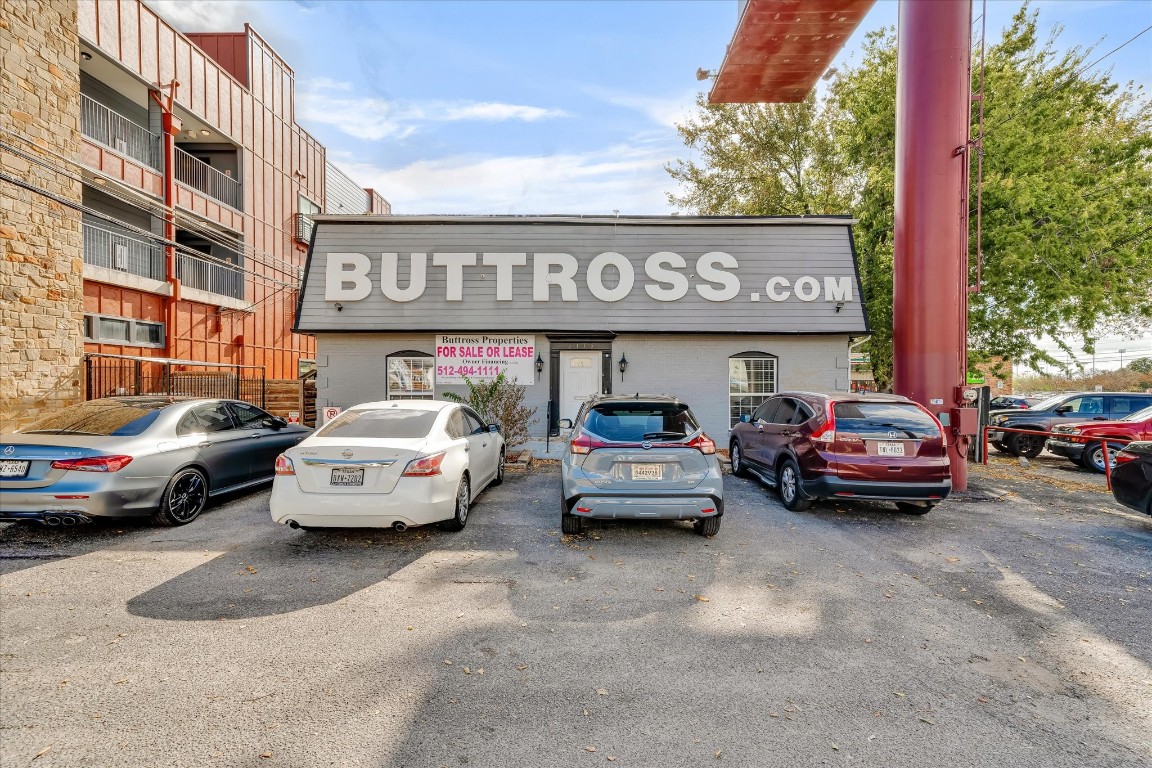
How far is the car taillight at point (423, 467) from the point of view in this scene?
18.4 ft

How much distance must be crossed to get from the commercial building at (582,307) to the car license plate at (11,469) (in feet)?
25.8

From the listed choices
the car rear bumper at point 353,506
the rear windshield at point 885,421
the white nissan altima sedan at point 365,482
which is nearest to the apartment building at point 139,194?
the white nissan altima sedan at point 365,482

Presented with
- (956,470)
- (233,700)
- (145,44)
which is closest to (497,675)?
(233,700)

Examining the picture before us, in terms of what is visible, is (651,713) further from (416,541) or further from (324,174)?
(324,174)

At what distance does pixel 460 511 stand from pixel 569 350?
7.87m

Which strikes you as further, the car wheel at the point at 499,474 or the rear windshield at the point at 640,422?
the car wheel at the point at 499,474

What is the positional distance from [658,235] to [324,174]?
74.9 ft

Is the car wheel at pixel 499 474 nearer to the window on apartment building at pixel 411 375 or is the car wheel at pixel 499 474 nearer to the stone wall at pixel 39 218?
the window on apartment building at pixel 411 375

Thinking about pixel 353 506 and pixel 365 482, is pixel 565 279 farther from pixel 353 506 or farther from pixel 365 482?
pixel 353 506

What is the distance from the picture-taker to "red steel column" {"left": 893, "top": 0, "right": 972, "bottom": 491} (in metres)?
9.55

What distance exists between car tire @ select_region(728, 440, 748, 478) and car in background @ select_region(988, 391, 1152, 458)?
676 cm


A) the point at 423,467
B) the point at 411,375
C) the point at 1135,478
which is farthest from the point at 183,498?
the point at 1135,478

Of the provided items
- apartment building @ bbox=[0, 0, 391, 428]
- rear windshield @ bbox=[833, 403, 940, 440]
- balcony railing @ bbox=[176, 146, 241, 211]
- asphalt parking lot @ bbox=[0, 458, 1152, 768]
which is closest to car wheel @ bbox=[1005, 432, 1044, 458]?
asphalt parking lot @ bbox=[0, 458, 1152, 768]

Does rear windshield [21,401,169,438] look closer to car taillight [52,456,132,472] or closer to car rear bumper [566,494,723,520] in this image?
car taillight [52,456,132,472]
